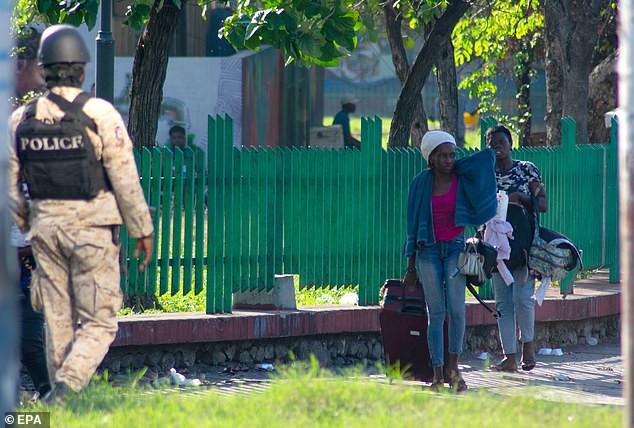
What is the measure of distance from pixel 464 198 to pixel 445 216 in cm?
17

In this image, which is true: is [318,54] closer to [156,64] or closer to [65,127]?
[156,64]

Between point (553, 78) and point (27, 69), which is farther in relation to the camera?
point (553, 78)

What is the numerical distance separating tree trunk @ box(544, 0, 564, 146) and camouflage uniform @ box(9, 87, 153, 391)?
1095cm

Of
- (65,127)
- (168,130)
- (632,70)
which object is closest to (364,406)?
(65,127)

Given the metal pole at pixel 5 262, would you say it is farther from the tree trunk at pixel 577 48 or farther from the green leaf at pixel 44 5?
the tree trunk at pixel 577 48

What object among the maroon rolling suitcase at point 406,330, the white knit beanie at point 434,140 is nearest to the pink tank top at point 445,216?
the white knit beanie at point 434,140

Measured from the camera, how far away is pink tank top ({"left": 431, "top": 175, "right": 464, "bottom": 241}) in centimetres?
841

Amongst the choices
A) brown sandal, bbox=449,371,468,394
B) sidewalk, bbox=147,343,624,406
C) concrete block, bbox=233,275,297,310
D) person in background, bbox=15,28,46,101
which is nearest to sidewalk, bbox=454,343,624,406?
sidewalk, bbox=147,343,624,406

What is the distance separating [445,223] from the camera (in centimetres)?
841

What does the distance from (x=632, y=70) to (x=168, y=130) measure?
21.2 metres

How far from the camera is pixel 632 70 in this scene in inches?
182

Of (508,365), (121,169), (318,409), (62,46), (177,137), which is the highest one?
(177,137)

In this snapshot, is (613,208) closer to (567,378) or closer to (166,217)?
(567,378)

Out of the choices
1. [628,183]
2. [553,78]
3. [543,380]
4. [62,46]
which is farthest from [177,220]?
[553,78]
